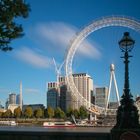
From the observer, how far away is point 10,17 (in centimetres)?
1684

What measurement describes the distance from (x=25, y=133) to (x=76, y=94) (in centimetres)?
9661

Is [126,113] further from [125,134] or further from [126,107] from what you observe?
[125,134]

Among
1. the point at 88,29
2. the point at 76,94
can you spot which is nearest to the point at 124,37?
the point at 88,29

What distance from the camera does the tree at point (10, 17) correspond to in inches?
655

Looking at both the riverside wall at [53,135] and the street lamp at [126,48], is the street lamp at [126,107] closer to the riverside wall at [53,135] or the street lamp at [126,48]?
the street lamp at [126,48]

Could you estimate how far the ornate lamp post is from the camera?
13086 millimetres

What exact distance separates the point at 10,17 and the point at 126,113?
22.6 feet

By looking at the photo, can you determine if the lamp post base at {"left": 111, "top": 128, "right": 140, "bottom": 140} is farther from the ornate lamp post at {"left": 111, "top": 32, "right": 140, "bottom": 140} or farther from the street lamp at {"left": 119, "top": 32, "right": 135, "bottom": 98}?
the street lamp at {"left": 119, "top": 32, "right": 135, "bottom": 98}

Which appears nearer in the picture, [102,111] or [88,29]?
[88,29]

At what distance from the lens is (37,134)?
16.3 m

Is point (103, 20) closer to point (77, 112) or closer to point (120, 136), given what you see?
point (77, 112)

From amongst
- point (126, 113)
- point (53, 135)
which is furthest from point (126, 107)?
point (53, 135)

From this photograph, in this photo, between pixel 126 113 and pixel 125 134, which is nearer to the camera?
pixel 125 134

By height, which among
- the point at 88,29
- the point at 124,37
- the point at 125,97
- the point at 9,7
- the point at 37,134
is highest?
the point at 88,29
